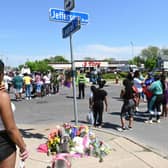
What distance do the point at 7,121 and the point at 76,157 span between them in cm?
300

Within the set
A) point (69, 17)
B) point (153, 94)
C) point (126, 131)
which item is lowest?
point (126, 131)

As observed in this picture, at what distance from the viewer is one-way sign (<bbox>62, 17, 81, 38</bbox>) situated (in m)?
7.16

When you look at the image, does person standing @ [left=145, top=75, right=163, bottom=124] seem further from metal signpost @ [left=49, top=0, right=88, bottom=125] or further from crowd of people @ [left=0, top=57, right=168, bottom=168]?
metal signpost @ [left=49, top=0, right=88, bottom=125]

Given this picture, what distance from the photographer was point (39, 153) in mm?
7219

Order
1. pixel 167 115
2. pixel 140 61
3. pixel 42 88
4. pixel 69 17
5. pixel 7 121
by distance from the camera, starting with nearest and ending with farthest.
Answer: pixel 7 121 < pixel 69 17 < pixel 167 115 < pixel 42 88 < pixel 140 61

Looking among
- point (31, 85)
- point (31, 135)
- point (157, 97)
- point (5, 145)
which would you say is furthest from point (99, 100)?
point (31, 85)

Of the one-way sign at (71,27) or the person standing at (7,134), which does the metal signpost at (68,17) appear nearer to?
the one-way sign at (71,27)

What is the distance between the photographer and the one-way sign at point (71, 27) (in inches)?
282

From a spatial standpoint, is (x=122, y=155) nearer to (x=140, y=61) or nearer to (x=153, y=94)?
(x=153, y=94)

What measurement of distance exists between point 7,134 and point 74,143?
2721 mm

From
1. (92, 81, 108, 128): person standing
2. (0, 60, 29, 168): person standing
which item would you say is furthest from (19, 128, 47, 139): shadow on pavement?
(0, 60, 29, 168): person standing

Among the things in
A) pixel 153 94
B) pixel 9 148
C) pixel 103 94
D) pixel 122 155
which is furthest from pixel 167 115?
pixel 9 148

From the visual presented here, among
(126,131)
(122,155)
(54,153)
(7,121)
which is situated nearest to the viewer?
(7,121)

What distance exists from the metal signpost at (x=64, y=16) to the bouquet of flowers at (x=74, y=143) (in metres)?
2.25
